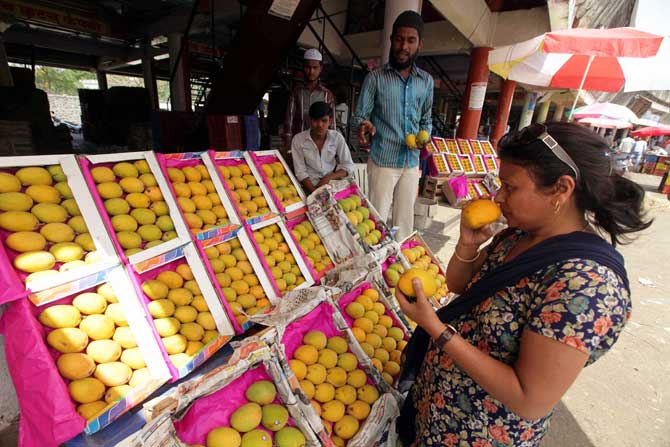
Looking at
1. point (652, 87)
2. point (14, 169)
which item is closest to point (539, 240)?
point (14, 169)

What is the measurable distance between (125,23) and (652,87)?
40.4 feet

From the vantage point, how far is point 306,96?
4.08m

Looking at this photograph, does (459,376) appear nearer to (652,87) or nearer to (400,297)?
(400,297)

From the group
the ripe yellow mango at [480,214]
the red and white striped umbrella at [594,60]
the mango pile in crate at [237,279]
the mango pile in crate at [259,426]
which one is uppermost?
the red and white striped umbrella at [594,60]

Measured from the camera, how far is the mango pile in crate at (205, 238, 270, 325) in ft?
6.34

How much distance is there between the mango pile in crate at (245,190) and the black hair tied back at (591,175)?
1.76 metres

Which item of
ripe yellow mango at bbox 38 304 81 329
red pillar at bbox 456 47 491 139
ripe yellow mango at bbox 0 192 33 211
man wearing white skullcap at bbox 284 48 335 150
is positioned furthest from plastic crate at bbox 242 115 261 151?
red pillar at bbox 456 47 491 139

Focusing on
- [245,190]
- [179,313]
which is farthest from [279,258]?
[179,313]

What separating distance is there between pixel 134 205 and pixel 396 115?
249 centimetres

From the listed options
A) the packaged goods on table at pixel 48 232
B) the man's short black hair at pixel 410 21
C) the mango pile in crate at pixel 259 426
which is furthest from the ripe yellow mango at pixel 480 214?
the man's short black hair at pixel 410 21

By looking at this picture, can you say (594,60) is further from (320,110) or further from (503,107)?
(503,107)

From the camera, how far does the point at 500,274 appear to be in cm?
110

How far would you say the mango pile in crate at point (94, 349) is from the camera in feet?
4.13

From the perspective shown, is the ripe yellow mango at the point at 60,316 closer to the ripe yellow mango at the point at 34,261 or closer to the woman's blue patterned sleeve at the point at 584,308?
the ripe yellow mango at the point at 34,261
